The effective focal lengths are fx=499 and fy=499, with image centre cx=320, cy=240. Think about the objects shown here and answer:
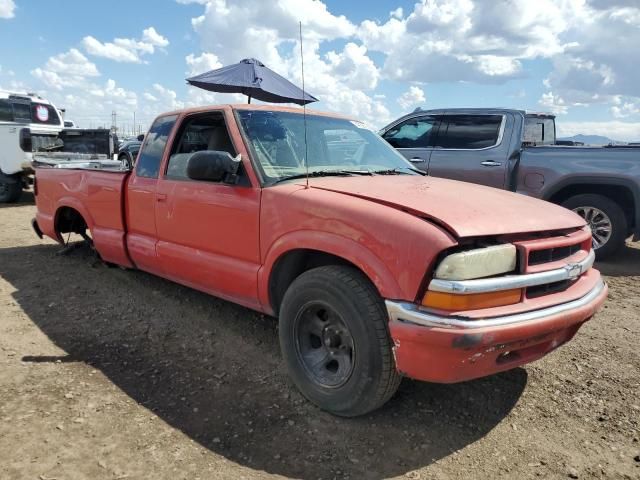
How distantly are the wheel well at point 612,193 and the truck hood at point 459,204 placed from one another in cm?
375

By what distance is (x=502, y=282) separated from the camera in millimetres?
2350

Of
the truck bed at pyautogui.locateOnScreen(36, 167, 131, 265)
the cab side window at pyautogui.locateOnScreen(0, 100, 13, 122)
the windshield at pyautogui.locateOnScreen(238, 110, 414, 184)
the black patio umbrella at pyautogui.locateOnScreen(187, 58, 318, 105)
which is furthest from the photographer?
the cab side window at pyautogui.locateOnScreen(0, 100, 13, 122)

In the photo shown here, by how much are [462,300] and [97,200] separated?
12.3 feet

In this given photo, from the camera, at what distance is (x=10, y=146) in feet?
32.7

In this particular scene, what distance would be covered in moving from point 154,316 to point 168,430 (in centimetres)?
169

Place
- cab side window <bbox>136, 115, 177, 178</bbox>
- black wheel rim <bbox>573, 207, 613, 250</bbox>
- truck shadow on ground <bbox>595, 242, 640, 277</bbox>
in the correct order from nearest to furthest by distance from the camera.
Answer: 1. cab side window <bbox>136, 115, 177, 178</bbox>
2. truck shadow on ground <bbox>595, 242, 640, 277</bbox>
3. black wheel rim <bbox>573, 207, 613, 250</bbox>

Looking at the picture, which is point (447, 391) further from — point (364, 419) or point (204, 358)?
point (204, 358)

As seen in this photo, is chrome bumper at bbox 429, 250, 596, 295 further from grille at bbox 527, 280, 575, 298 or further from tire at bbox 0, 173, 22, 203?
tire at bbox 0, 173, 22, 203

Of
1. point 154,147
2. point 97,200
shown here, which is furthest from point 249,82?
point 154,147

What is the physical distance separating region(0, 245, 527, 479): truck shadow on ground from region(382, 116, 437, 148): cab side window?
4172 mm

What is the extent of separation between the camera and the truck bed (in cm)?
448

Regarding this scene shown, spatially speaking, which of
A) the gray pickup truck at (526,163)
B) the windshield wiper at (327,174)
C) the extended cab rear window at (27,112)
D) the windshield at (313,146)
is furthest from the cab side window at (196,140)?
the extended cab rear window at (27,112)

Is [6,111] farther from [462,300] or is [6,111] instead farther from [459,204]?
[462,300]

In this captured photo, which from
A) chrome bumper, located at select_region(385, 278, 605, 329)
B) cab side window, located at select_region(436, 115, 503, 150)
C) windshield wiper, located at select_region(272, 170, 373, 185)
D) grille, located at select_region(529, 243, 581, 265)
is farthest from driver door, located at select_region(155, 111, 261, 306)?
cab side window, located at select_region(436, 115, 503, 150)
